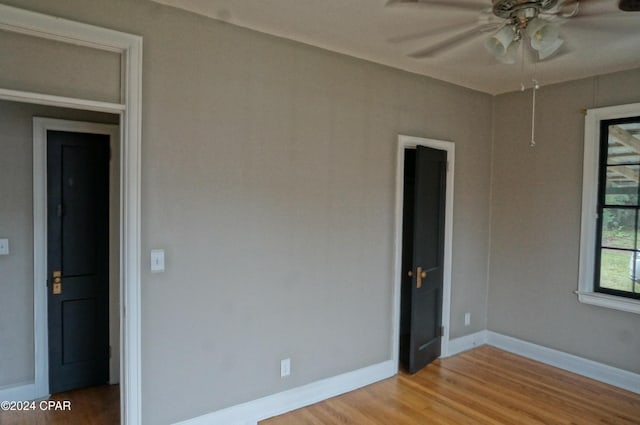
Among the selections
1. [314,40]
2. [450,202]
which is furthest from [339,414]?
[314,40]

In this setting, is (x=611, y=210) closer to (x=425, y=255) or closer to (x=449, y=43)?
(x=425, y=255)

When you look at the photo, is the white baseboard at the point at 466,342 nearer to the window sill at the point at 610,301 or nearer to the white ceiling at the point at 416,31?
the window sill at the point at 610,301

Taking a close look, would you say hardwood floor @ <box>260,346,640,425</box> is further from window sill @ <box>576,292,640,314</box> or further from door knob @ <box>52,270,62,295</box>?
door knob @ <box>52,270,62,295</box>

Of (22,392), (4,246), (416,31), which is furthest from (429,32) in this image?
(22,392)

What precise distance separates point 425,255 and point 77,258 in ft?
9.99

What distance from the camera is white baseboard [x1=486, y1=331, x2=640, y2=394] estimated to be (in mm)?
3518

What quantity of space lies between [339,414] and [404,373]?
38.2 inches

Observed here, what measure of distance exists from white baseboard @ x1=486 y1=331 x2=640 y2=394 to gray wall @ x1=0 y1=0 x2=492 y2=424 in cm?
163

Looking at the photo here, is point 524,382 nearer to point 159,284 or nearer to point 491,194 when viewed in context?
point 491,194

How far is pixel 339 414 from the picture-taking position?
119 inches

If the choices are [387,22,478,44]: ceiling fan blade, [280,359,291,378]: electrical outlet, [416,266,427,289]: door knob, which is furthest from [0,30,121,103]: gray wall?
[416,266,427,289]: door knob

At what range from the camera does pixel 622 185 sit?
3600 millimetres

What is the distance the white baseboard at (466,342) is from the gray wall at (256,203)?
99 centimetres

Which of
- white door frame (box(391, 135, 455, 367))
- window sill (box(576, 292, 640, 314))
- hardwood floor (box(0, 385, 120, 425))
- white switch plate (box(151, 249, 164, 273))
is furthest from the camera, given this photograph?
white door frame (box(391, 135, 455, 367))
